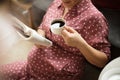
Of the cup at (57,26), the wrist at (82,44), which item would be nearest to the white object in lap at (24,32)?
the cup at (57,26)

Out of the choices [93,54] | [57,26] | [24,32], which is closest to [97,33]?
[93,54]

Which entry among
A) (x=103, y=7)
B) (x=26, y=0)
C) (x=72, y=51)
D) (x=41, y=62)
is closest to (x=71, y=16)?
(x=72, y=51)

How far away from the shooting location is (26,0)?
2.16 m

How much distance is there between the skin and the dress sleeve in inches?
1.3

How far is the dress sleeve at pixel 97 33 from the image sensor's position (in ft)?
3.86

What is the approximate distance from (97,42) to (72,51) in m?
0.17

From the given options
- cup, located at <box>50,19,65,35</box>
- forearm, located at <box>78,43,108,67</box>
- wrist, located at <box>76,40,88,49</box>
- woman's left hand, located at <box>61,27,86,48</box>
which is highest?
cup, located at <box>50,19,65,35</box>

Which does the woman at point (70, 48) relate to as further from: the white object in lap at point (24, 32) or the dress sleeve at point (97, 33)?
the white object in lap at point (24, 32)

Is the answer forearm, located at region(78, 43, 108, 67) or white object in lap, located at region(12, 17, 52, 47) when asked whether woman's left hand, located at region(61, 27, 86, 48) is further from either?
white object in lap, located at region(12, 17, 52, 47)

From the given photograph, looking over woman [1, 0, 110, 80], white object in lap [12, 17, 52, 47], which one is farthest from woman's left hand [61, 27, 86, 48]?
white object in lap [12, 17, 52, 47]

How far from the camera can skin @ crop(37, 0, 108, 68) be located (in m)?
1.08

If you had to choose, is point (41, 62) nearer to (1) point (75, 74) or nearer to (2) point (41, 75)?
(2) point (41, 75)

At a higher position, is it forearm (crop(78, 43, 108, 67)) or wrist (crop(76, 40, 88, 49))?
wrist (crop(76, 40, 88, 49))

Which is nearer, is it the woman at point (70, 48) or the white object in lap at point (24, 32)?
the white object in lap at point (24, 32)
